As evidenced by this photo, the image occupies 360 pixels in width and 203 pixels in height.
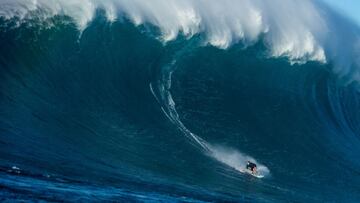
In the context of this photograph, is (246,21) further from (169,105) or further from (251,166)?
(251,166)

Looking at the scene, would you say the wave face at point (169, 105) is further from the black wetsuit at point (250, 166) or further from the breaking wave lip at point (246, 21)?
the black wetsuit at point (250, 166)

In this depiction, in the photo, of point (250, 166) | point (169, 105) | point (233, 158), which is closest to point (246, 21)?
point (169, 105)

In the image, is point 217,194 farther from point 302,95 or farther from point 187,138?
A: point 302,95

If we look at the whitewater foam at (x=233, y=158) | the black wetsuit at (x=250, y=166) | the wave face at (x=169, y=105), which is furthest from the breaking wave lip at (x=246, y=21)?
the black wetsuit at (x=250, y=166)

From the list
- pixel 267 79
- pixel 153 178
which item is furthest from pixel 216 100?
pixel 153 178

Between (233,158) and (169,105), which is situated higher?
(169,105)

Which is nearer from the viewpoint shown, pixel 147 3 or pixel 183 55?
pixel 183 55

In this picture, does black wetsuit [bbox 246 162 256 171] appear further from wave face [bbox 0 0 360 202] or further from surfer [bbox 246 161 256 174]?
wave face [bbox 0 0 360 202]
